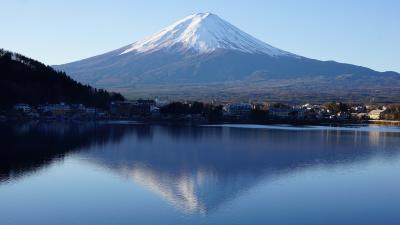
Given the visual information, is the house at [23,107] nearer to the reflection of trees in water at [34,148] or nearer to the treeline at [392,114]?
the reflection of trees in water at [34,148]

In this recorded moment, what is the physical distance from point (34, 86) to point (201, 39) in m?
48.6

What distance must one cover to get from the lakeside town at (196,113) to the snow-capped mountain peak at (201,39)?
36.2 m

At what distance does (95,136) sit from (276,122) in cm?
1627

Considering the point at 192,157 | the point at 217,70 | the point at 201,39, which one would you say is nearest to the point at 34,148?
the point at 192,157

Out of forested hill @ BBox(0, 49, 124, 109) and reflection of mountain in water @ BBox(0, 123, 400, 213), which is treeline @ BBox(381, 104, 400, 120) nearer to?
forested hill @ BBox(0, 49, 124, 109)

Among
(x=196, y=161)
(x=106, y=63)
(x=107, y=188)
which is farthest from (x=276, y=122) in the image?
(x=106, y=63)

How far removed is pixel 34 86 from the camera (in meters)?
27.9

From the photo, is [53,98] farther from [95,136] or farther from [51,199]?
[51,199]

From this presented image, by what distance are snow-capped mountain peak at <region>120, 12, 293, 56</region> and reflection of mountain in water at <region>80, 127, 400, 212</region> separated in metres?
56.6

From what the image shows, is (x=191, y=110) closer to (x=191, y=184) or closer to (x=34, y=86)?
(x=34, y=86)

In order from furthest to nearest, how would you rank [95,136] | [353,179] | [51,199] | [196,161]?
1. [95,136]
2. [196,161]
3. [353,179]
4. [51,199]

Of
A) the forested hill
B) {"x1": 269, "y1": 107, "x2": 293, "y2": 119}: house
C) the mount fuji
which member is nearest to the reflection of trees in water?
the forested hill

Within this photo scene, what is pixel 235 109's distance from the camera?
36.6 m

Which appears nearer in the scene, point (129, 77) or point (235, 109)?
point (235, 109)
